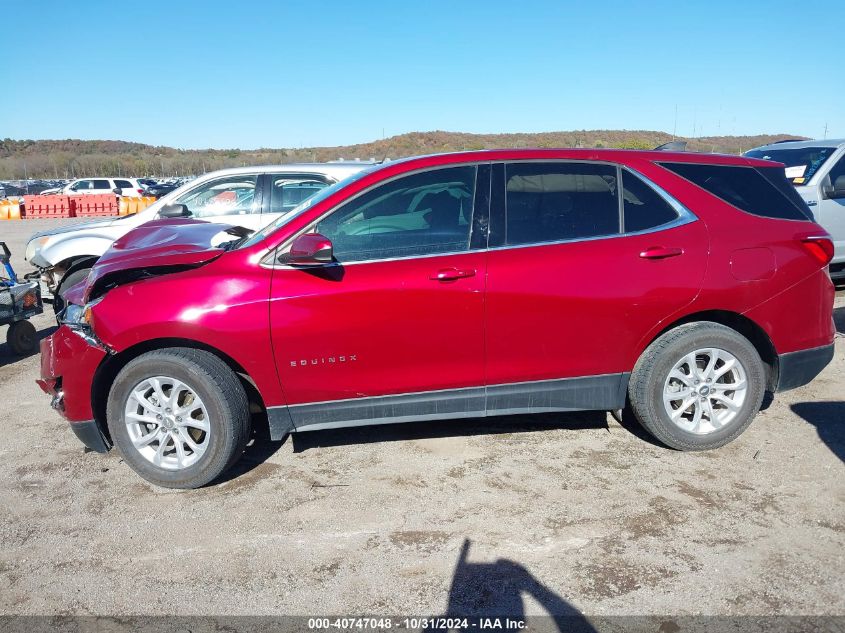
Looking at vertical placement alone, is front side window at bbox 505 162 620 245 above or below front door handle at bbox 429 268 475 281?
above

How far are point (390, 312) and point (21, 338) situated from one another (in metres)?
5.18

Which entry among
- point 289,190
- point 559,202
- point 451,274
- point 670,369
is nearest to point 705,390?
point 670,369

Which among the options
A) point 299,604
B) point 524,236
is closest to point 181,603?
point 299,604

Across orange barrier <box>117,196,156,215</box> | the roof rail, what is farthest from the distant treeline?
the roof rail

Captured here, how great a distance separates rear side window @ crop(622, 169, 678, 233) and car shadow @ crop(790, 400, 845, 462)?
1780mm

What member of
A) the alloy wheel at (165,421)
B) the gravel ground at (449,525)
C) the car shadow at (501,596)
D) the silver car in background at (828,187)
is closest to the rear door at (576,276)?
the gravel ground at (449,525)

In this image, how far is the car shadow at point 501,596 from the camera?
2.82 meters

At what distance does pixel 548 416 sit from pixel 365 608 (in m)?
2.45

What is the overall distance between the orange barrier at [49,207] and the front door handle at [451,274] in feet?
99.3

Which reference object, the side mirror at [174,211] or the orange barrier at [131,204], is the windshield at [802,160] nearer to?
the side mirror at [174,211]

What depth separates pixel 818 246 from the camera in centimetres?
433

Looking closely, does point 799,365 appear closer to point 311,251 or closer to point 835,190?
point 311,251

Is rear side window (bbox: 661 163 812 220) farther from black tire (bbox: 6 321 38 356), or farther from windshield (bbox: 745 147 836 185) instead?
black tire (bbox: 6 321 38 356)

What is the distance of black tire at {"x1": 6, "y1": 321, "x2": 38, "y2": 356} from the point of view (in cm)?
710
